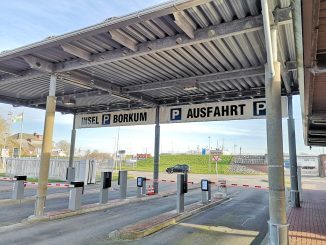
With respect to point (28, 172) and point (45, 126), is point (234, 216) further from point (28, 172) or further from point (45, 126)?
point (28, 172)

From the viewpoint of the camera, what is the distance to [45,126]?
34.5 feet

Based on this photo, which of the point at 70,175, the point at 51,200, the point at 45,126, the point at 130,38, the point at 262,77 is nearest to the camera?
the point at 130,38

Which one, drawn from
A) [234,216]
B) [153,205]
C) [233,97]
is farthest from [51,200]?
[233,97]

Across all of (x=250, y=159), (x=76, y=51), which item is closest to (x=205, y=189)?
(x=76, y=51)

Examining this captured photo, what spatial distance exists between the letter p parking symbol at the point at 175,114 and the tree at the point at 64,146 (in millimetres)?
72778

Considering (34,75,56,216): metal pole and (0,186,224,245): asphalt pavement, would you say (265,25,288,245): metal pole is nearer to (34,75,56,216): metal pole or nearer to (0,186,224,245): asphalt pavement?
(0,186,224,245): asphalt pavement

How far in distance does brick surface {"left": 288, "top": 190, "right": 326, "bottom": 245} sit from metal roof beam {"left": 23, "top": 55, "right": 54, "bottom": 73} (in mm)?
9357

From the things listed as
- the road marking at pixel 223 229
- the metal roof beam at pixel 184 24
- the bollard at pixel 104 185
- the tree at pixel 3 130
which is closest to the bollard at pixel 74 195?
the bollard at pixel 104 185

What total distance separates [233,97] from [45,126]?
8788 mm

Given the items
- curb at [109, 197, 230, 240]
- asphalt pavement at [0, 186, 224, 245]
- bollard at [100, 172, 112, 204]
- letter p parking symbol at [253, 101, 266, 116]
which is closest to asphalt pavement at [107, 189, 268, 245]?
curb at [109, 197, 230, 240]

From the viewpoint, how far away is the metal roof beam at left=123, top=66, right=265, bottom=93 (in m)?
10.6

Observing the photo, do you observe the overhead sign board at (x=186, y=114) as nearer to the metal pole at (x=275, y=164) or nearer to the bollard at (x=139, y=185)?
the bollard at (x=139, y=185)

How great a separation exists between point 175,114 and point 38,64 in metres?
7.92

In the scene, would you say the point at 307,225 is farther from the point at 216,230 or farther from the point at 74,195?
the point at 74,195
